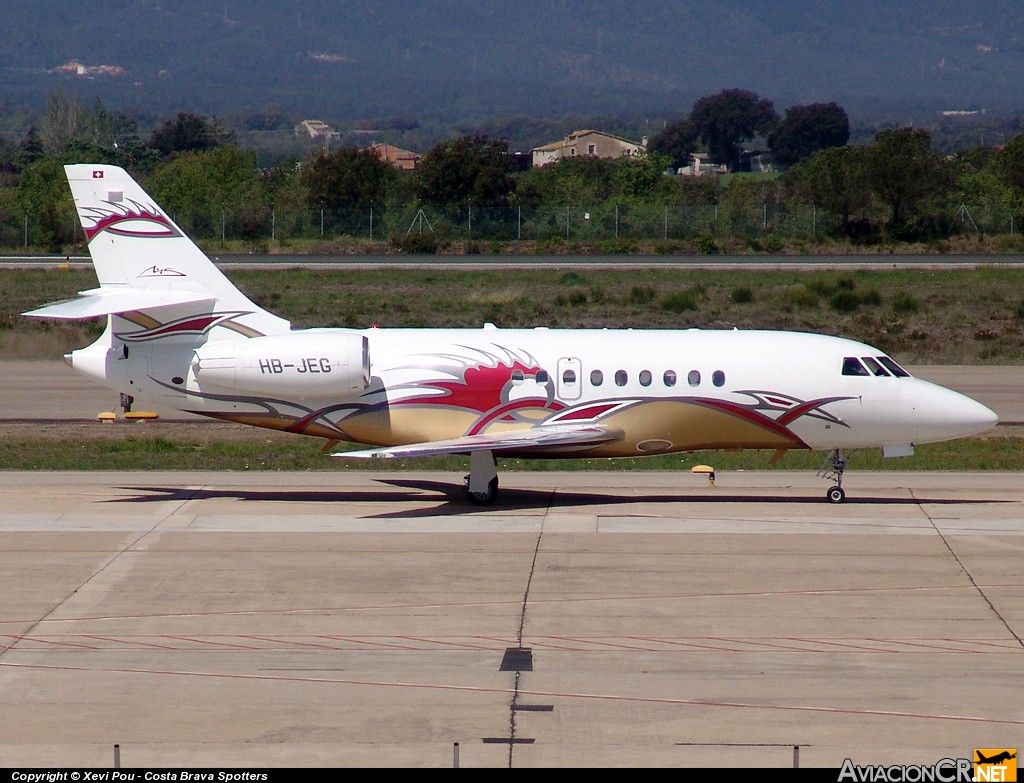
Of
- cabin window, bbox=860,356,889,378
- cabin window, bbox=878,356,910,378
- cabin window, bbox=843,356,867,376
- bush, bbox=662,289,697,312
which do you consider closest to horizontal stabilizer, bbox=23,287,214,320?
cabin window, bbox=843,356,867,376

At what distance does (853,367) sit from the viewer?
81.4 feet

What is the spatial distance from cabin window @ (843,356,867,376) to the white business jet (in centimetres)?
2

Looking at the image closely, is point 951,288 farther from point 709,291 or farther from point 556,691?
point 556,691

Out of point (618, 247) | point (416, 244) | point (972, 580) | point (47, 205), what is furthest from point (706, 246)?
point (972, 580)

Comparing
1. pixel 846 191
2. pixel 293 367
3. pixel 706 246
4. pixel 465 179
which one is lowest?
pixel 293 367

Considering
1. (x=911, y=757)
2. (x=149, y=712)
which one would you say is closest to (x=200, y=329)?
(x=149, y=712)

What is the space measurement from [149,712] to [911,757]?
7.64m

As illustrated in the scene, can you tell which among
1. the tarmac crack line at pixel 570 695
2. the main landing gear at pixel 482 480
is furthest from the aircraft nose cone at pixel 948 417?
the tarmac crack line at pixel 570 695

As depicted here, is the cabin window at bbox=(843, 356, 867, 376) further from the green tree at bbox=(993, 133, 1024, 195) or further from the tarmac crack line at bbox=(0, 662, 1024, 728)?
the green tree at bbox=(993, 133, 1024, 195)

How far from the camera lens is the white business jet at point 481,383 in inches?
966

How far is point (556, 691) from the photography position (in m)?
14.6

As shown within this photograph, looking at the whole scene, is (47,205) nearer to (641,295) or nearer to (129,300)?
(641,295)

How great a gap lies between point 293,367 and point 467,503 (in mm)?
4163

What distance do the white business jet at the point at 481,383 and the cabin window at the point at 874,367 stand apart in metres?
0.02
